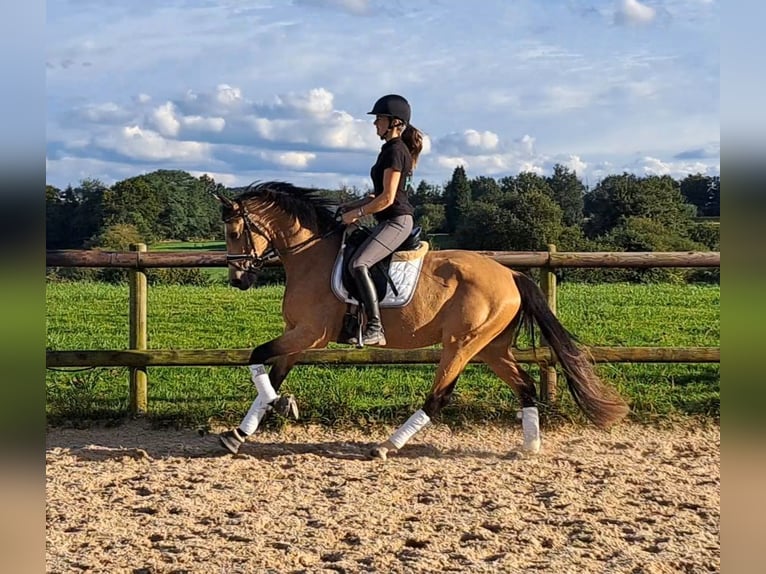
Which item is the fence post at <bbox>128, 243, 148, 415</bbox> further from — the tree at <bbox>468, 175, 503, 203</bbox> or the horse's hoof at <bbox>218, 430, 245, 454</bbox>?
the tree at <bbox>468, 175, 503, 203</bbox>

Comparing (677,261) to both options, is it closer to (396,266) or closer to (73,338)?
(396,266)

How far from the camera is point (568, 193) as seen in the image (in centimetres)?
3762

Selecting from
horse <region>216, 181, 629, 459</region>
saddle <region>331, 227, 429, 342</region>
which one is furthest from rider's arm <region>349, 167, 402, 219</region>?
horse <region>216, 181, 629, 459</region>

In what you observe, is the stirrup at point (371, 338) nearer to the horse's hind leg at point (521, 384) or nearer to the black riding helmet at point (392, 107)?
the horse's hind leg at point (521, 384)

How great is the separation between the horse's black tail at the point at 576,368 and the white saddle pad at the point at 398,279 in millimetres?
875

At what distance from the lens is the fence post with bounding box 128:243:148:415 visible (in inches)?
258

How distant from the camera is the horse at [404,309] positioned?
5.61 metres

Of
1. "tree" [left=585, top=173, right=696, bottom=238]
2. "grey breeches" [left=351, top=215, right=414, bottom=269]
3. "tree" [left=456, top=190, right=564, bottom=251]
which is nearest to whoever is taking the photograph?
"grey breeches" [left=351, top=215, right=414, bottom=269]

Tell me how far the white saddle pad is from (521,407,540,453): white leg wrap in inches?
50.8

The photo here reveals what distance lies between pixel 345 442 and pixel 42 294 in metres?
4.89

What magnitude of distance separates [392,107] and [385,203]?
70 centimetres

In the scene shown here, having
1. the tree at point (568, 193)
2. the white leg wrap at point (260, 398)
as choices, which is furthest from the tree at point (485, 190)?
the white leg wrap at point (260, 398)

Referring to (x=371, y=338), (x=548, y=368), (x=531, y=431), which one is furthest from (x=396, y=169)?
(x=548, y=368)

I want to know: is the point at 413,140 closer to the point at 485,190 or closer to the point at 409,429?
the point at 409,429
